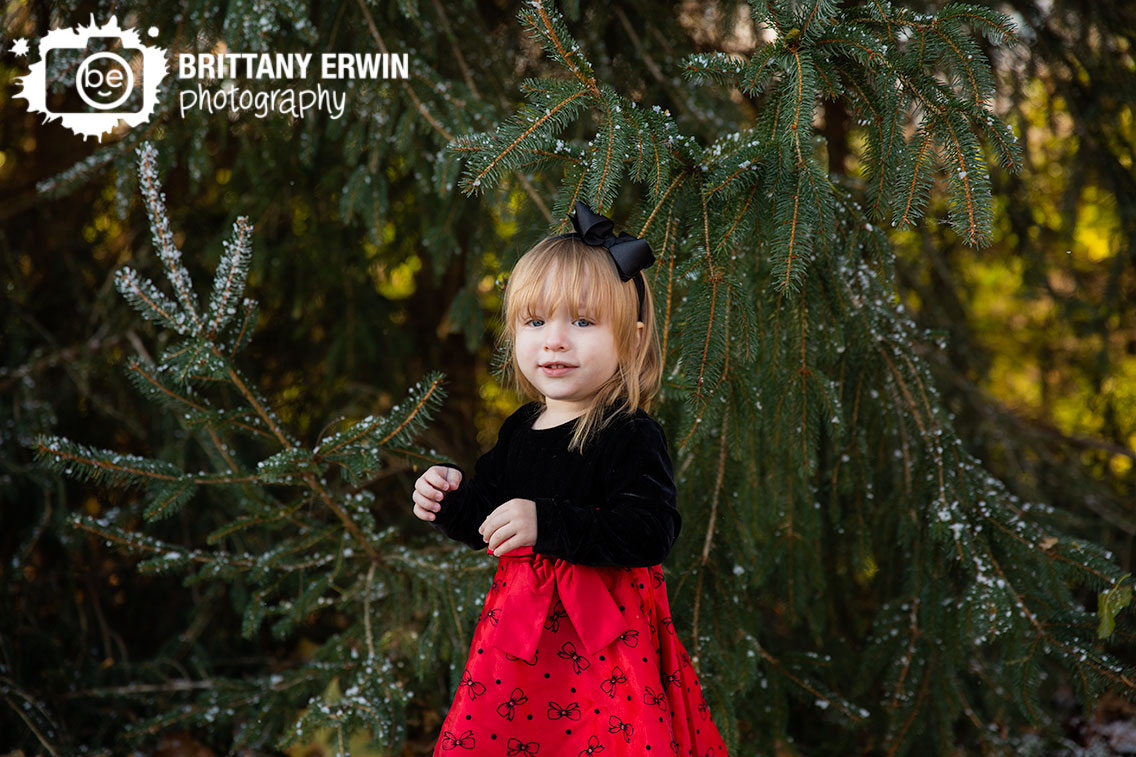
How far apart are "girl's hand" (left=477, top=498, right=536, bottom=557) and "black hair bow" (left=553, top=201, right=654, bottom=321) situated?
1.52 ft

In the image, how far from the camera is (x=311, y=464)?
7.12ft

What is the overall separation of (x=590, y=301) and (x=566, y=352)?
0.10 m

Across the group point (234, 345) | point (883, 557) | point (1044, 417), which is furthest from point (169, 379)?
point (1044, 417)

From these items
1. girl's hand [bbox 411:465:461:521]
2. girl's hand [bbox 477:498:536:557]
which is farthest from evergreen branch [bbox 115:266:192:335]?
girl's hand [bbox 477:498:536:557]

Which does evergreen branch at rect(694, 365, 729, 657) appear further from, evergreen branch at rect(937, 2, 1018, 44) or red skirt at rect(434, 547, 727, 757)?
evergreen branch at rect(937, 2, 1018, 44)

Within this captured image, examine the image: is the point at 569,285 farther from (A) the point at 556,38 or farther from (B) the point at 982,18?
(B) the point at 982,18

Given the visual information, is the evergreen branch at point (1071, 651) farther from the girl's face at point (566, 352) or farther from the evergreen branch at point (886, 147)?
the girl's face at point (566, 352)

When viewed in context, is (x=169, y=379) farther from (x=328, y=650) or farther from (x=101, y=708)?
(x=101, y=708)

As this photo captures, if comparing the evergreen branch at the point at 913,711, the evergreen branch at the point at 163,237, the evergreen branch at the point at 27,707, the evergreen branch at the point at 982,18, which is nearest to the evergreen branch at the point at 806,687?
the evergreen branch at the point at 913,711

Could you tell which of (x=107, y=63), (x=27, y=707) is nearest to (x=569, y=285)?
(x=107, y=63)

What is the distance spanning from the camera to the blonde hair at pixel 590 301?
5.30 ft

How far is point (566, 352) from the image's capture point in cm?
162

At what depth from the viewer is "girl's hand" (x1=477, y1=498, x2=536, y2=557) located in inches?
58.4

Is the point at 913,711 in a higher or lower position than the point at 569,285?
lower
